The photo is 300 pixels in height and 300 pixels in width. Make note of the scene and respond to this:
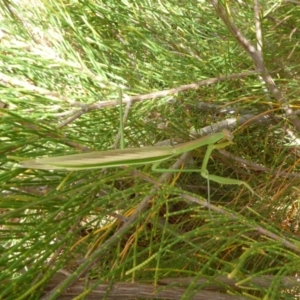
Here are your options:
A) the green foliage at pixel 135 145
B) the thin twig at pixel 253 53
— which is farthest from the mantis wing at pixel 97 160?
the thin twig at pixel 253 53

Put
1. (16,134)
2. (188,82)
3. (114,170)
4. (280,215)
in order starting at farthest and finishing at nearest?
1. (280,215)
2. (188,82)
3. (114,170)
4. (16,134)

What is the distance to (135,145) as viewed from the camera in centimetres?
87

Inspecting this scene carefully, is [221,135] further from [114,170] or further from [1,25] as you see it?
[1,25]

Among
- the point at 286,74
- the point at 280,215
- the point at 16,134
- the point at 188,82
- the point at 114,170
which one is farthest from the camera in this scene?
the point at 286,74

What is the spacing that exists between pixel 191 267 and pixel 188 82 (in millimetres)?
475

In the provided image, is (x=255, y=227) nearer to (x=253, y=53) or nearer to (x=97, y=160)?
(x=97, y=160)

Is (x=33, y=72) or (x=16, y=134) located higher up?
(x=33, y=72)

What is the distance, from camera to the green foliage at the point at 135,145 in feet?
1.78

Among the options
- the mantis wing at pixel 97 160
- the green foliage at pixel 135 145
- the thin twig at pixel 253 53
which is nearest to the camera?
the mantis wing at pixel 97 160

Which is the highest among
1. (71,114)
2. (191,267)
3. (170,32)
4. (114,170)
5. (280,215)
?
(170,32)

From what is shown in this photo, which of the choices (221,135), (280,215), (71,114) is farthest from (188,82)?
(280,215)

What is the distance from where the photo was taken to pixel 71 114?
0.70m

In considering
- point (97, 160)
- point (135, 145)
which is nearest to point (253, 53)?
point (135, 145)

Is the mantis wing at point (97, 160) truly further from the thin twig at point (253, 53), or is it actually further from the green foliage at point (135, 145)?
the thin twig at point (253, 53)
